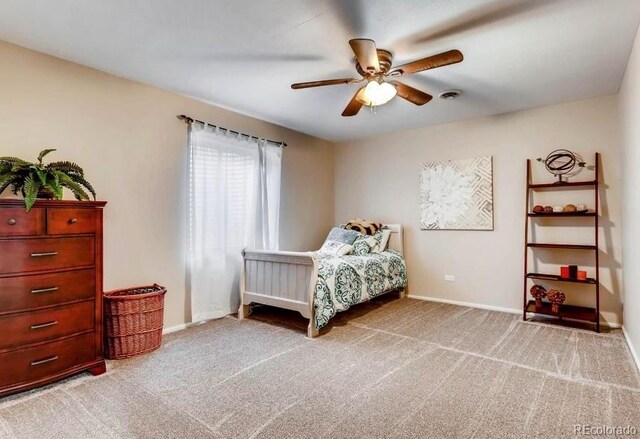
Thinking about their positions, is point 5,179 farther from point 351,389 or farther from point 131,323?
point 351,389

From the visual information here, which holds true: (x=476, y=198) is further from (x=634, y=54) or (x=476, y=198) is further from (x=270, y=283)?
(x=270, y=283)

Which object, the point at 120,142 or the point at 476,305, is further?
the point at 476,305

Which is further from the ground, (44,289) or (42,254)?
(42,254)

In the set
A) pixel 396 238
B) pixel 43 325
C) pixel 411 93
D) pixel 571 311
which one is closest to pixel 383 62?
pixel 411 93

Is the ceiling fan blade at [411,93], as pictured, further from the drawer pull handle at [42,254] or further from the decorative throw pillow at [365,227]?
the drawer pull handle at [42,254]

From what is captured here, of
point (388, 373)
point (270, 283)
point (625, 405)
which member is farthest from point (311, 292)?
point (625, 405)

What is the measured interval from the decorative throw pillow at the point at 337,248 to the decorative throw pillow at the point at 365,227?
39cm

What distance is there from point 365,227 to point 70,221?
3352 millimetres

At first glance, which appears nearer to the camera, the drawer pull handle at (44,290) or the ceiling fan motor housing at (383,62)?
the drawer pull handle at (44,290)

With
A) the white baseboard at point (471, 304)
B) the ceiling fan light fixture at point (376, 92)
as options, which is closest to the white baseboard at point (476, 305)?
the white baseboard at point (471, 304)

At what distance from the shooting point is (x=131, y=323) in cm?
277

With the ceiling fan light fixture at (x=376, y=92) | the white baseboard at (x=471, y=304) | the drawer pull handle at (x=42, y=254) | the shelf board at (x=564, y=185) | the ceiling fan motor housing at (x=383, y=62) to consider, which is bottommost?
the white baseboard at (x=471, y=304)

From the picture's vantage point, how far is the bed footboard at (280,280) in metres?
3.25

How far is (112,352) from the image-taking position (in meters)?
2.73
